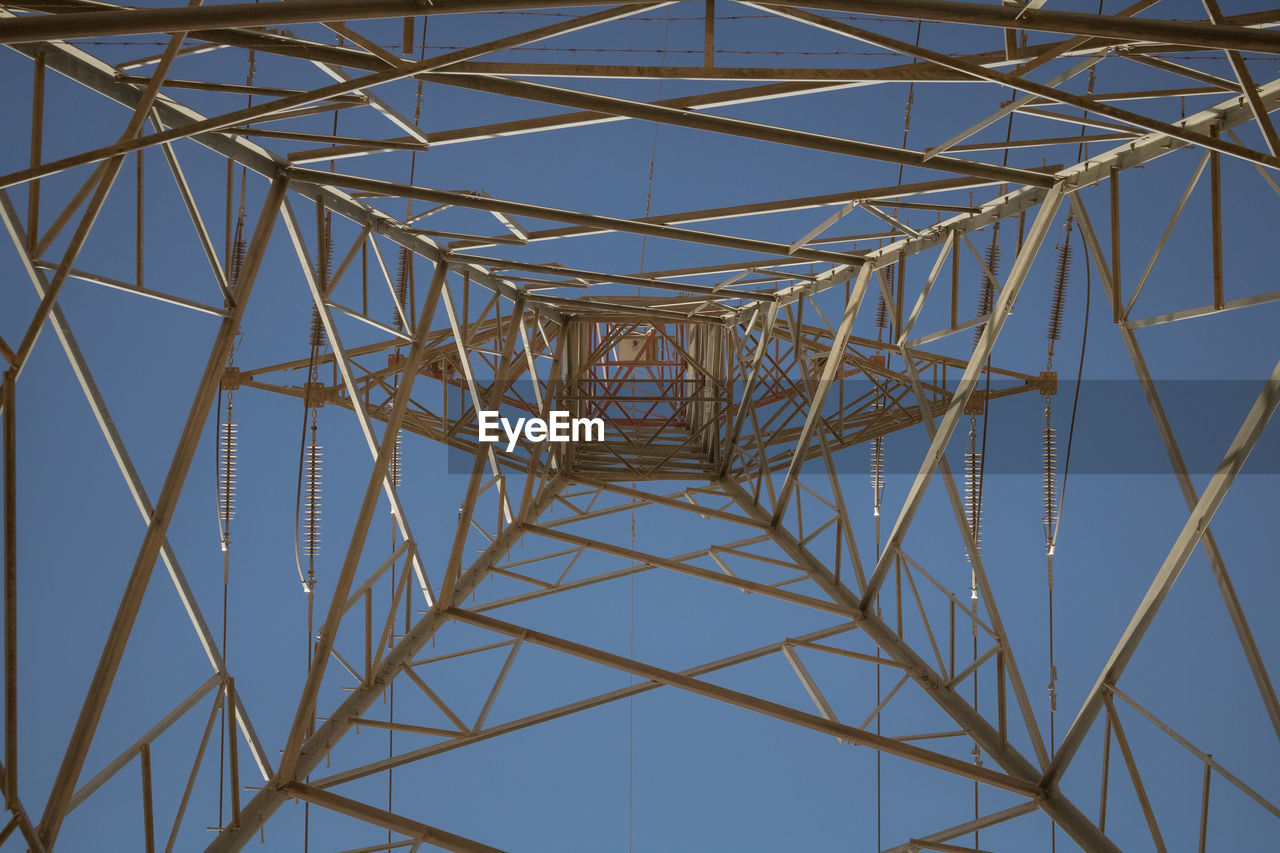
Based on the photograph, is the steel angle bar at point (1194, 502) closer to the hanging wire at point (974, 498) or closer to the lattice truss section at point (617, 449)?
the hanging wire at point (974, 498)

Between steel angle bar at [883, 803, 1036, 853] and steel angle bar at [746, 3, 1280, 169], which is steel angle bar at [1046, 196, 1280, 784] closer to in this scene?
steel angle bar at [883, 803, 1036, 853]

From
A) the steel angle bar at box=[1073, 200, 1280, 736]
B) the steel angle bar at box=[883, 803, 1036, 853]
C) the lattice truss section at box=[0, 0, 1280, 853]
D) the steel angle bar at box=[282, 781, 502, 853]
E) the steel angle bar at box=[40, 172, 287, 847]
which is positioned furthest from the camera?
the lattice truss section at box=[0, 0, 1280, 853]

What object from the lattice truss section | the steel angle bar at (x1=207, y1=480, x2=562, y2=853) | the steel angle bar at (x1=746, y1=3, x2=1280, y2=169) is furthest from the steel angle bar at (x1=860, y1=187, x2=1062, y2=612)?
the steel angle bar at (x1=207, y1=480, x2=562, y2=853)

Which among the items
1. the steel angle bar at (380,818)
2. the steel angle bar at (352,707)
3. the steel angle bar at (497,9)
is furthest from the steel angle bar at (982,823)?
the steel angle bar at (497,9)

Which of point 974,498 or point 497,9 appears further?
point 974,498

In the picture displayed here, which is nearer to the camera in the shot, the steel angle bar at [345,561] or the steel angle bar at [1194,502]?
the steel angle bar at [1194,502]

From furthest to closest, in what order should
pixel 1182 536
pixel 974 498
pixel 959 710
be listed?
1. pixel 974 498
2. pixel 959 710
3. pixel 1182 536

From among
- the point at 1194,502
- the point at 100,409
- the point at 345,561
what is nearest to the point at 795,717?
the point at 1194,502

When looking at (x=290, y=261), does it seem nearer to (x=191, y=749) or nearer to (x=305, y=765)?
(x=191, y=749)

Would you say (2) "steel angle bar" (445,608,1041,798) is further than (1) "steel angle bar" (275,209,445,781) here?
Yes

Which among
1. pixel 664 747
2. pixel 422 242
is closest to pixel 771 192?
pixel 664 747

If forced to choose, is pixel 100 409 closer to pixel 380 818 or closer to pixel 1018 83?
pixel 380 818
